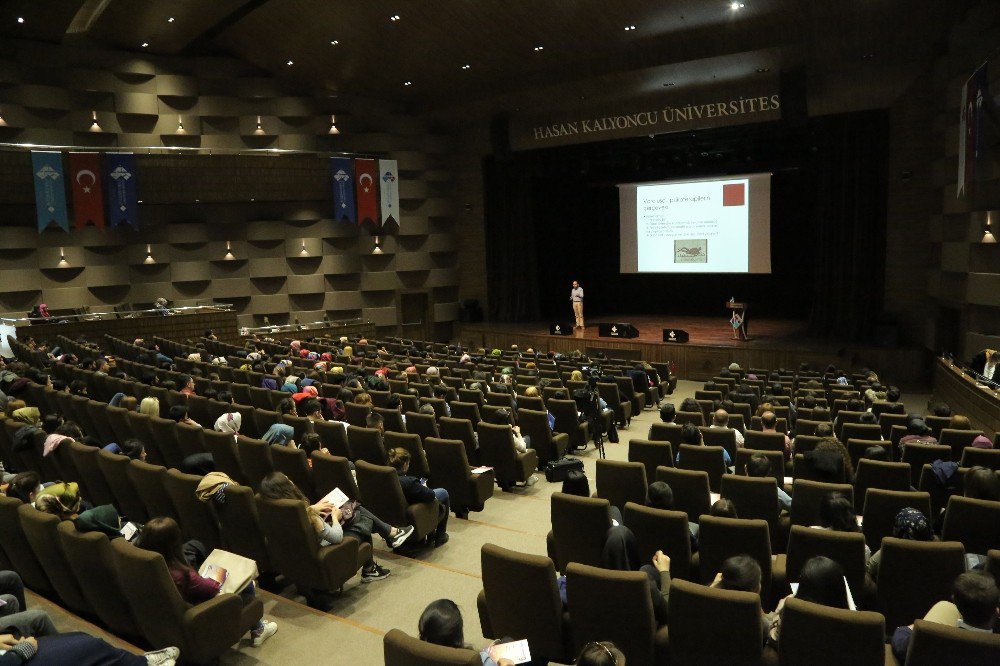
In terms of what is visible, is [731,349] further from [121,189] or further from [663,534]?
[121,189]

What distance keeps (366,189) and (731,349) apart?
11.2 metres

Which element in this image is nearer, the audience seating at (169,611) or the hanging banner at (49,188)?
the audience seating at (169,611)

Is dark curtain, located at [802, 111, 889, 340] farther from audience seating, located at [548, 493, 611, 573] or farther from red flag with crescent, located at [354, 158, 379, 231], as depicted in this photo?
audience seating, located at [548, 493, 611, 573]

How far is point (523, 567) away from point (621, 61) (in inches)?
595

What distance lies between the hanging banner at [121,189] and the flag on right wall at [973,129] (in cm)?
1791

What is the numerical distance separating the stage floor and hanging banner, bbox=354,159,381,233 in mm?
4306

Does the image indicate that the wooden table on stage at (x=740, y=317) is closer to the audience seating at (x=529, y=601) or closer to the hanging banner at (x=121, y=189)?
the audience seating at (x=529, y=601)

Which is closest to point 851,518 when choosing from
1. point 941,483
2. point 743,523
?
point 743,523

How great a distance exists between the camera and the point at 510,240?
22188 mm

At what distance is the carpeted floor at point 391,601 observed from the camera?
414 centimetres

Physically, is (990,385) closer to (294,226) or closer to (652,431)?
(652,431)

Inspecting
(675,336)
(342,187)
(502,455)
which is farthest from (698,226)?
(502,455)

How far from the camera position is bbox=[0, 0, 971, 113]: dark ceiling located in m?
13.7

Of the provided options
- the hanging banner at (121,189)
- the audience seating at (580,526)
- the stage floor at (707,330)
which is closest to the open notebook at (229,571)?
the audience seating at (580,526)
